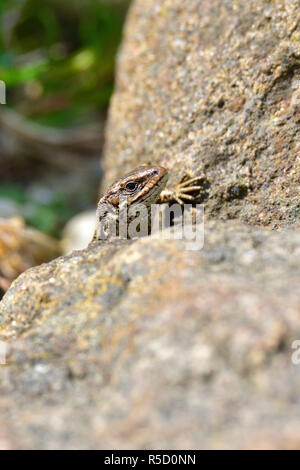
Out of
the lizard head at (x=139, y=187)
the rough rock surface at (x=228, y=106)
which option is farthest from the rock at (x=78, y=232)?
the lizard head at (x=139, y=187)

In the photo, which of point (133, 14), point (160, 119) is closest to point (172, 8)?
point (133, 14)

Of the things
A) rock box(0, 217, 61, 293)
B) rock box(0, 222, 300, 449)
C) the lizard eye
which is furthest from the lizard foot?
rock box(0, 217, 61, 293)

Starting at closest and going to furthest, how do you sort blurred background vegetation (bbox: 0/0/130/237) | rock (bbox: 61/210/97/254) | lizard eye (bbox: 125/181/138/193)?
lizard eye (bbox: 125/181/138/193) < rock (bbox: 61/210/97/254) < blurred background vegetation (bbox: 0/0/130/237)

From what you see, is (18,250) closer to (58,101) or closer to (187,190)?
(187,190)

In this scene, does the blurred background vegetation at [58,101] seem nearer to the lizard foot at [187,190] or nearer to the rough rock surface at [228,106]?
the rough rock surface at [228,106]

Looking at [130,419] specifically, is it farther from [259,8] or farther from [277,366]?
[259,8]

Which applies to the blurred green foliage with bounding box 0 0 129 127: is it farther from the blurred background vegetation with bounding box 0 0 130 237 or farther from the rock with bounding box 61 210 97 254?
the rock with bounding box 61 210 97 254

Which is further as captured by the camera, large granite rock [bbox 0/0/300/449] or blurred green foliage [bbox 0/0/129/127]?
blurred green foliage [bbox 0/0/129/127]

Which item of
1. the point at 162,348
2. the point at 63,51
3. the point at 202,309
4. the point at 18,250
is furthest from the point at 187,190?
the point at 63,51
